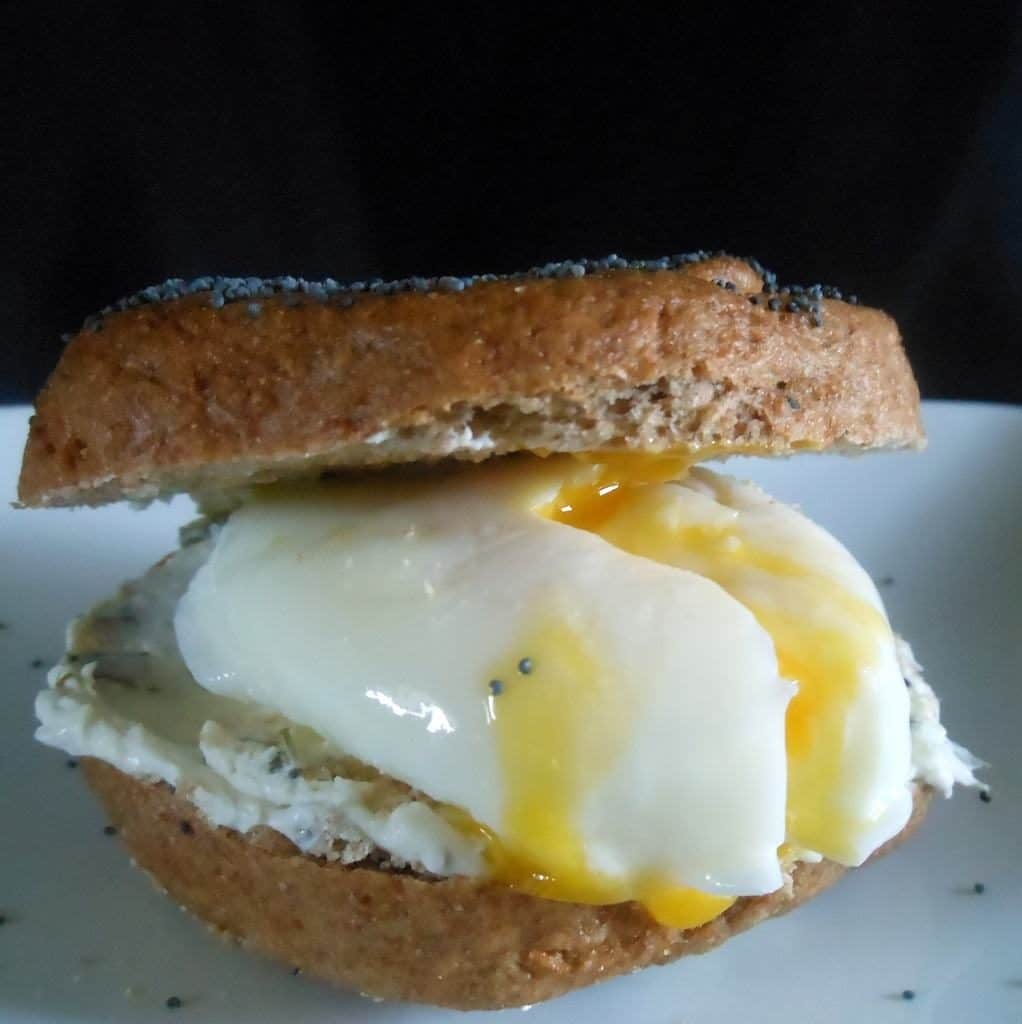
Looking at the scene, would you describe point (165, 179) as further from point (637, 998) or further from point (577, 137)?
point (637, 998)

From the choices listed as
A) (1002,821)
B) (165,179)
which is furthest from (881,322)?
(165,179)

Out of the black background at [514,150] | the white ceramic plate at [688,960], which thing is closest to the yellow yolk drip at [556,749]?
the white ceramic plate at [688,960]

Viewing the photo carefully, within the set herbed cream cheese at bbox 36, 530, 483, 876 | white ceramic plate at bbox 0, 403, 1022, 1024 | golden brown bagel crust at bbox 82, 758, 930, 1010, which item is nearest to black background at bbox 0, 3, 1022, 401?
white ceramic plate at bbox 0, 403, 1022, 1024

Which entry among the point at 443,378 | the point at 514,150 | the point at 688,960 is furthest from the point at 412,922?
the point at 514,150

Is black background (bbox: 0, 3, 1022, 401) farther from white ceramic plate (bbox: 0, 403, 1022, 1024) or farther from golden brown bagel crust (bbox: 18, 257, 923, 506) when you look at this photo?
golden brown bagel crust (bbox: 18, 257, 923, 506)

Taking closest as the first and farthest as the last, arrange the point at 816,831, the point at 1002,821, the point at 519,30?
the point at 816,831 → the point at 1002,821 → the point at 519,30

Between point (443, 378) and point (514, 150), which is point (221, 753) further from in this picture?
point (514, 150)

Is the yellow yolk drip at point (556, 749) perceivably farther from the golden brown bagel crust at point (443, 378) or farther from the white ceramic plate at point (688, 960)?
the white ceramic plate at point (688, 960)
